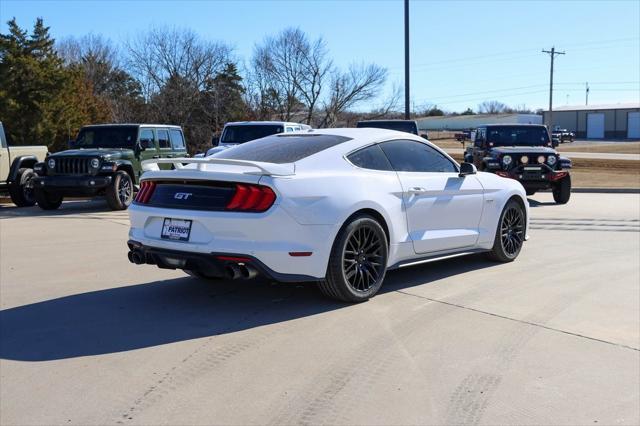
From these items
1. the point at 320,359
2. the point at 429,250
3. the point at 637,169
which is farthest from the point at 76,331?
the point at 637,169

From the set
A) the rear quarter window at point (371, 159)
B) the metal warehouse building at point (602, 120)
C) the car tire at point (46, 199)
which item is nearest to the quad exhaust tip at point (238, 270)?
the rear quarter window at point (371, 159)

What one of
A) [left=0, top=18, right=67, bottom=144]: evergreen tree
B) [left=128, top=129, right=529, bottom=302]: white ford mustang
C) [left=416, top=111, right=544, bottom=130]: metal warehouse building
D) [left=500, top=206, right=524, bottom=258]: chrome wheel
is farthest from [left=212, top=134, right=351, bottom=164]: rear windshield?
[left=416, top=111, right=544, bottom=130]: metal warehouse building

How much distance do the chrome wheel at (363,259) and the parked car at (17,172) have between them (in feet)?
38.7

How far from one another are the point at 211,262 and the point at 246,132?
13.0 m

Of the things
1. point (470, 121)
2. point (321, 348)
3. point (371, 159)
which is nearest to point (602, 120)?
point (470, 121)

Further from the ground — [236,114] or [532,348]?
[236,114]

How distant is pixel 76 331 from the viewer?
5309mm

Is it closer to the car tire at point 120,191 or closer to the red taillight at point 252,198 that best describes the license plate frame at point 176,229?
the red taillight at point 252,198

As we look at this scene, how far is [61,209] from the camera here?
51.1ft

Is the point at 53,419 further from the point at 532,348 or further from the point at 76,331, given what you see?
the point at 532,348

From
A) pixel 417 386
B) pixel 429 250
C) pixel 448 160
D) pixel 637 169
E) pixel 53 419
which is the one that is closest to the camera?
pixel 53 419

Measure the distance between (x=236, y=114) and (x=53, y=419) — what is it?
122 ft

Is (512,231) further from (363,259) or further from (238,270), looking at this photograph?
(238,270)

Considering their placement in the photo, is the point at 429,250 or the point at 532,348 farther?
the point at 429,250
